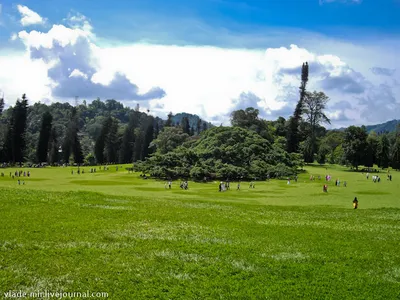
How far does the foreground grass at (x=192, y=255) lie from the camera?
45.3ft

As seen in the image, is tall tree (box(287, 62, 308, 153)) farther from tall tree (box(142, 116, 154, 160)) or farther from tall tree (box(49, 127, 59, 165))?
tall tree (box(49, 127, 59, 165))

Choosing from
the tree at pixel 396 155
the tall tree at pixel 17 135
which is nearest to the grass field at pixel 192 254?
the tall tree at pixel 17 135

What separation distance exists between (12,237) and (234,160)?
7082 centimetres

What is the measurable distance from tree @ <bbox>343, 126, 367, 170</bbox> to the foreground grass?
81453mm

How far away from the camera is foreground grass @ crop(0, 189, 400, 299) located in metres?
13.8

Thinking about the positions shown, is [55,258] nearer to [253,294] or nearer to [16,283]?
[16,283]

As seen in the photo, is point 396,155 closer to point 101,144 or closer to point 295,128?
point 295,128

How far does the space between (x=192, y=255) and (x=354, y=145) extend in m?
98.2

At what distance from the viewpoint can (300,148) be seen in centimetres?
12694

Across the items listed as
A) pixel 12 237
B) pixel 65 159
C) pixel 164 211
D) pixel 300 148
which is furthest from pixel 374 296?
pixel 65 159

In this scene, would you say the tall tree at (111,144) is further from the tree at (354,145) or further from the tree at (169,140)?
the tree at (354,145)

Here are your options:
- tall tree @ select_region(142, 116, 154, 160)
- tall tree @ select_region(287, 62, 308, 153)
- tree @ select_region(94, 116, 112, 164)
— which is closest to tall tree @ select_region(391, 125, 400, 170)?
tall tree @ select_region(287, 62, 308, 153)

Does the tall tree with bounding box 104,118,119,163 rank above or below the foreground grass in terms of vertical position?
above

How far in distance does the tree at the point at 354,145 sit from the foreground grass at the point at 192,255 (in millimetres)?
81453
